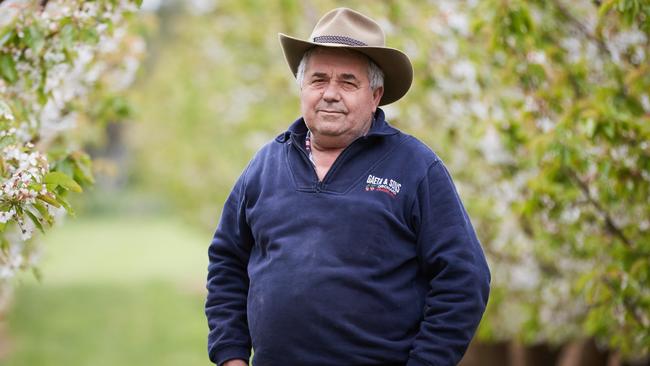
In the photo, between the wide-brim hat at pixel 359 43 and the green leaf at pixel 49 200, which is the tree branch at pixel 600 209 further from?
the green leaf at pixel 49 200

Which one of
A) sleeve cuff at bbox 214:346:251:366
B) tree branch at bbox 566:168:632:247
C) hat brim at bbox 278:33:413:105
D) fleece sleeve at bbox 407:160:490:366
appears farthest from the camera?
tree branch at bbox 566:168:632:247

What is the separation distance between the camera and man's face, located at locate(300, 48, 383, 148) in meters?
3.16

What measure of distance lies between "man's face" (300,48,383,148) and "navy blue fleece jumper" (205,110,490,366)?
78 millimetres

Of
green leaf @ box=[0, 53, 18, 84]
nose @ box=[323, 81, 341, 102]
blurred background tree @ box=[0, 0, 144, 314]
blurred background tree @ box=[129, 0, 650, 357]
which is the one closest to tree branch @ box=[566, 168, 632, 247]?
blurred background tree @ box=[129, 0, 650, 357]

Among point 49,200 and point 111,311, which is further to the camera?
point 111,311

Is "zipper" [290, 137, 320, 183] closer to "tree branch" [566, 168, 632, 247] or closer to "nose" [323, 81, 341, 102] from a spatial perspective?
"nose" [323, 81, 341, 102]

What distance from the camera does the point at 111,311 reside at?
16438 mm

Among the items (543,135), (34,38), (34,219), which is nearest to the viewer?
(34,219)

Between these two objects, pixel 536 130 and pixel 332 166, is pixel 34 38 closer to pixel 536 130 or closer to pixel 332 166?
pixel 332 166

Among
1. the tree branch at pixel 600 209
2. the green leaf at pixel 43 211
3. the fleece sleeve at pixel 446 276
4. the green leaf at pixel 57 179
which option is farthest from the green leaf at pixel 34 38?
the tree branch at pixel 600 209

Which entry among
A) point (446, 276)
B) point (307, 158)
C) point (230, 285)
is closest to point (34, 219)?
point (230, 285)

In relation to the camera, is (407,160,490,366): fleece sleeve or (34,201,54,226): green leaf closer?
(407,160,490,366): fleece sleeve

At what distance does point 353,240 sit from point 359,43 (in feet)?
2.37

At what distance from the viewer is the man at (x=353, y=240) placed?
2992 millimetres
